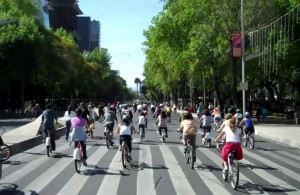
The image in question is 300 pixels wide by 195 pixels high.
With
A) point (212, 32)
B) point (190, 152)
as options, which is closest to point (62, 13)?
point (212, 32)

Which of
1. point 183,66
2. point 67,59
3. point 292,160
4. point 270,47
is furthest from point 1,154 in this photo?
point 67,59

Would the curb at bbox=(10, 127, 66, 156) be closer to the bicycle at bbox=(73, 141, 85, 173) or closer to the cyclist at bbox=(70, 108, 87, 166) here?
the cyclist at bbox=(70, 108, 87, 166)

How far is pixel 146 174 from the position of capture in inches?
495

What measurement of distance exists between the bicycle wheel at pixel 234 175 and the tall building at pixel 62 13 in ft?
482

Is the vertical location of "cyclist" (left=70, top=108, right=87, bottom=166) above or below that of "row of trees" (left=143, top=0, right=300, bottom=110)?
below

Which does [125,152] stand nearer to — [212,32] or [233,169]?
[233,169]

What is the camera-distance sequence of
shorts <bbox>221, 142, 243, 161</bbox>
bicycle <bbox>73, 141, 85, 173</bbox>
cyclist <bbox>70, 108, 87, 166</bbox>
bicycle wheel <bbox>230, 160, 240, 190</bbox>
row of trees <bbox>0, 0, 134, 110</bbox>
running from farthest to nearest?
1. row of trees <bbox>0, 0, 134, 110</bbox>
2. cyclist <bbox>70, 108, 87, 166</bbox>
3. bicycle <bbox>73, 141, 85, 173</bbox>
4. shorts <bbox>221, 142, 243, 161</bbox>
5. bicycle wheel <bbox>230, 160, 240, 190</bbox>

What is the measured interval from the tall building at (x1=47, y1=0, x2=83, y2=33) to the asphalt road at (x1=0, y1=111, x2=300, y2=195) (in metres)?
140

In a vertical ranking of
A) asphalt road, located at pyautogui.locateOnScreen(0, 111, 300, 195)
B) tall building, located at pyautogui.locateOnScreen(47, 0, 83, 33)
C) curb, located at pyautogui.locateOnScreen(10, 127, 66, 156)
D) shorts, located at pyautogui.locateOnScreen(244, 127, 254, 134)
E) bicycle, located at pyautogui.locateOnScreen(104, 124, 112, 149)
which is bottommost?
asphalt road, located at pyautogui.locateOnScreen(0, 111, 300, 195)

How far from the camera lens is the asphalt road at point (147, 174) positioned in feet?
34.4

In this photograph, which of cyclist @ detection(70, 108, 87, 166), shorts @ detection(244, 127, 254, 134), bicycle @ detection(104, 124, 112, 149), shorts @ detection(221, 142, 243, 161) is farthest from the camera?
shorts @ detection(244, 127, 254, 134)

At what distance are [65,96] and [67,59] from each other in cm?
3804

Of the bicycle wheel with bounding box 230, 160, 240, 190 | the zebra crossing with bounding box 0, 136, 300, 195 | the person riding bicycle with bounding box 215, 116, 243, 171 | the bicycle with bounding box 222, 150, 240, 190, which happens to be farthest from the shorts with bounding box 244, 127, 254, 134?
the bicycle wheel with bounding box 230, 160, 240, 190

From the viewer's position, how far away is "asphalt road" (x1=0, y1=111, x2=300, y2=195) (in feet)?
34.4
